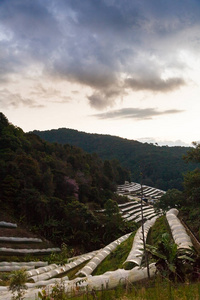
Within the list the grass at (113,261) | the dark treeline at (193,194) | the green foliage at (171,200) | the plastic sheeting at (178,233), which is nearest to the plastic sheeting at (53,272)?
the grass at (113,261)

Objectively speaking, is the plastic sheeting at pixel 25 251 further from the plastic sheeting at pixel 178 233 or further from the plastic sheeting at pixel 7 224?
the plastic sheeting at pixel 178 233

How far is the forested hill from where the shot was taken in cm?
10162

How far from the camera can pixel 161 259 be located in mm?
8172

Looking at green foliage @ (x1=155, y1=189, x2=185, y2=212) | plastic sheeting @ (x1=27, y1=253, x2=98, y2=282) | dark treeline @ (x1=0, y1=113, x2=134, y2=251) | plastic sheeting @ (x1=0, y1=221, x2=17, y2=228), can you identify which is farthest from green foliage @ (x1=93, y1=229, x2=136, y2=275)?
plastic sheeting @ (x1=0, y1=221, x2=17, y2=228)

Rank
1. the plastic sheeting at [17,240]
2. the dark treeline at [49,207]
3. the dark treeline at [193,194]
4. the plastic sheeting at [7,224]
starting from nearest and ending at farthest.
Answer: the dark treeline at [193,194]
the plastic sheeting at [17,240]
the plastic sheeting at [7,224]
the dark treeline at [49,207]

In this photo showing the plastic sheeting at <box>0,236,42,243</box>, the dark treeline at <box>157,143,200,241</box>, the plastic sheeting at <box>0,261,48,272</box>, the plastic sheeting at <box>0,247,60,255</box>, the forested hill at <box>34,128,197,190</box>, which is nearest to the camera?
the dark treeline at <box>157,143,200,241</box>

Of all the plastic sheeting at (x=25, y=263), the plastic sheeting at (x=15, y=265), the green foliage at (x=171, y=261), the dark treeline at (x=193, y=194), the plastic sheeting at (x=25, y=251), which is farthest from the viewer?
the plastic sheeting at (x=25, y=251)

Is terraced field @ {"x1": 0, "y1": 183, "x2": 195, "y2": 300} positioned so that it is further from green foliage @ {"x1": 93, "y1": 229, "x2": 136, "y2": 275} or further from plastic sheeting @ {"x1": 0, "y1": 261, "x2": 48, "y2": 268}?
green foliage @ {"x1": 93, "y1": 229, "x2": 136, "y2": 275}

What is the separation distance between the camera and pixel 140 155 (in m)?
118

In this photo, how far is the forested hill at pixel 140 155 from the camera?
10162 cm

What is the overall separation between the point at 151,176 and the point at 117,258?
93.9 metres

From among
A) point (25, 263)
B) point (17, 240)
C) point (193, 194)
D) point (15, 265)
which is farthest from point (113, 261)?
point (17, 240)

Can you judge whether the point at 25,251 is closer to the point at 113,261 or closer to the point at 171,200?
the point at 113,261

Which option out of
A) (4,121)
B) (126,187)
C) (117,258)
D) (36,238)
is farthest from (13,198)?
(126,187)
